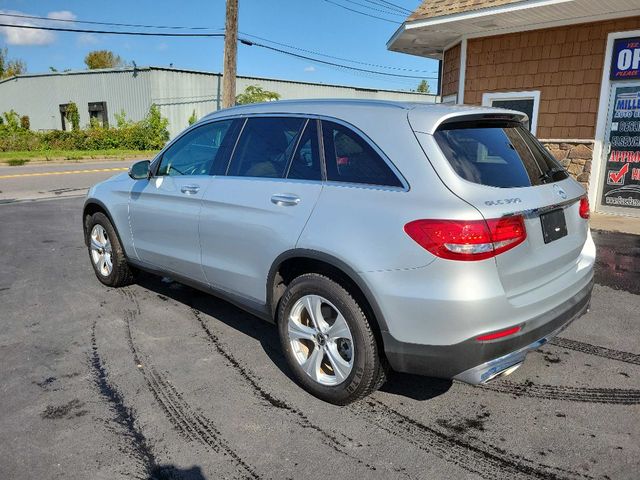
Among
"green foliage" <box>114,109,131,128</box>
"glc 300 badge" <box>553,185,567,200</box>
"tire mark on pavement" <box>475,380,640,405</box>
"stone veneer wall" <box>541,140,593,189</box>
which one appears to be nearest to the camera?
"glc 300 badge" <box>553,185,567,200</box>

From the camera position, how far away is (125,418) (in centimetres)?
295

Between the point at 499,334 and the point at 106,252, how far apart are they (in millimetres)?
4094

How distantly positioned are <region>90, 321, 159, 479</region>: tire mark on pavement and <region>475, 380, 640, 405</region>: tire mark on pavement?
2.06m

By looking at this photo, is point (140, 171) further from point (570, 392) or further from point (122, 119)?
point (122, 119)

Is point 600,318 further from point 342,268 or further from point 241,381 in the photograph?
point 241,381

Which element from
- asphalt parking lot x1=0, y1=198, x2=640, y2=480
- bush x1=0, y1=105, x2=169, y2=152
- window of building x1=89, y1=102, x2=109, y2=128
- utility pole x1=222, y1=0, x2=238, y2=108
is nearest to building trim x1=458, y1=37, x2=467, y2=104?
asphalt parking lot x1=0, y1=198, x2=640, y2=480

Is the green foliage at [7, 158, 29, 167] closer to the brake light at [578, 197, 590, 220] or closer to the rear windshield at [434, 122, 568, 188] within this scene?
the rear windshield at [434, 122, 568, 188]

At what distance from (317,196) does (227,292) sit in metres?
1.17

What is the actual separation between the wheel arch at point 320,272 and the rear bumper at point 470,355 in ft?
0.45

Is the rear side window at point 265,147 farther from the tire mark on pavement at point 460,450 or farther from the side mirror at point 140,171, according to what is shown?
the tire mark on pavement at point 460,450

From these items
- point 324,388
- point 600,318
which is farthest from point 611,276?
point 324,388

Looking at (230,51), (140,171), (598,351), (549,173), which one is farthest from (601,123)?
(230,51)

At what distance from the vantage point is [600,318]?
4.41m

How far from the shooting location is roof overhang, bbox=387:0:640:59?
789cm
